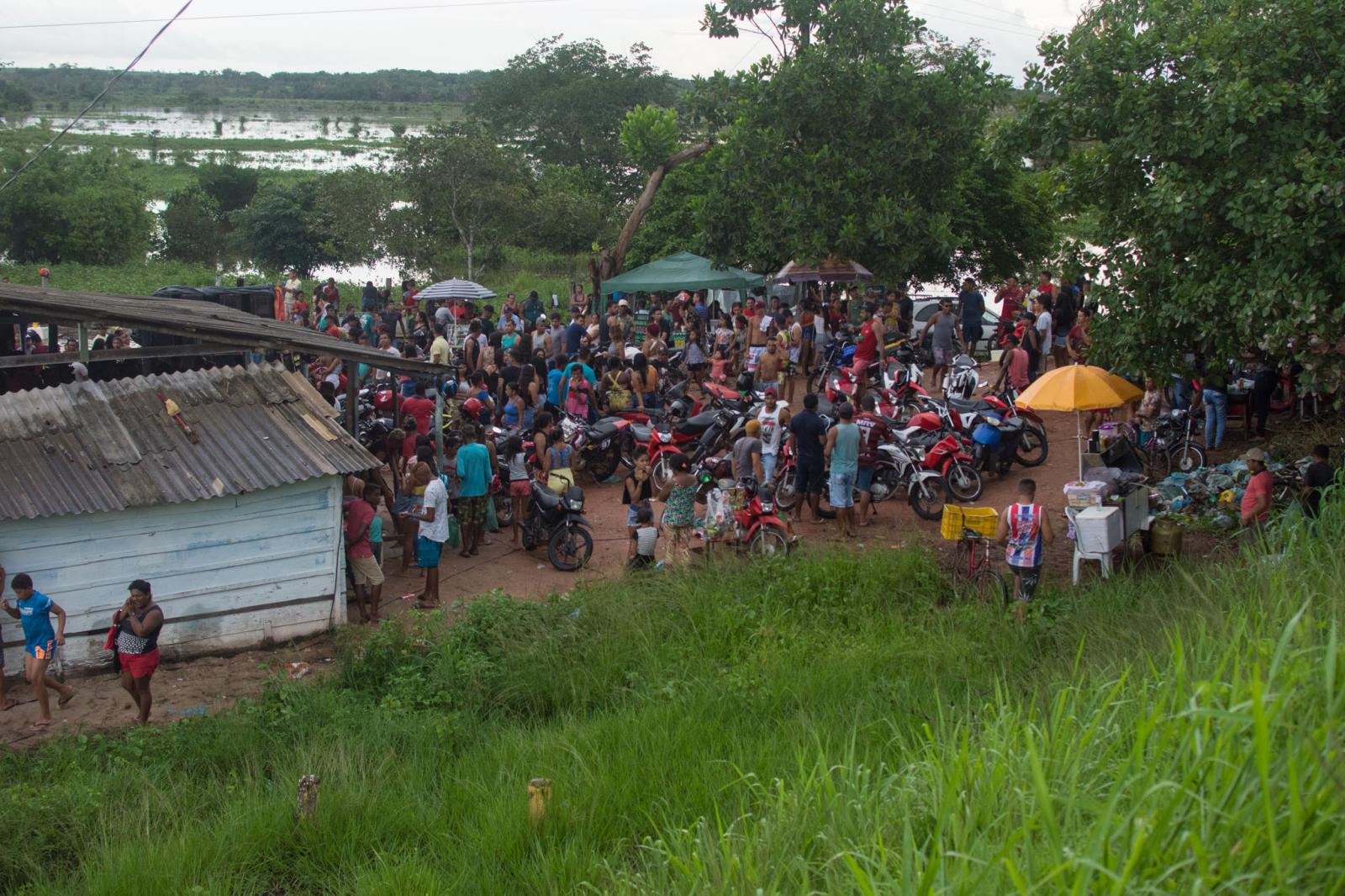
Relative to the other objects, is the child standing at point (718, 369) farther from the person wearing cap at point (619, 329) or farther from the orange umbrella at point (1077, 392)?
the orange umbrella at point (1077, 392)

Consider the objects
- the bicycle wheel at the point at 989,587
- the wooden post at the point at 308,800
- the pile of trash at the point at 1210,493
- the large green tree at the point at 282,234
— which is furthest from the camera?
the large green tree at the point at 282,234

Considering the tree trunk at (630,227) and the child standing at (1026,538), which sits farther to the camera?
the tree trunk at (630,227)

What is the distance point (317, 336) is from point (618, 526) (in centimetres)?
387

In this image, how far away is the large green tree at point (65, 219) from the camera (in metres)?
39.9

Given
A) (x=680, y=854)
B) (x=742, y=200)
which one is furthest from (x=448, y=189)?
(x=680, y=854)

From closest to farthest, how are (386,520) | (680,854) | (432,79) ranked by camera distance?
Result: (680,854) < (386,520) < (432,79)

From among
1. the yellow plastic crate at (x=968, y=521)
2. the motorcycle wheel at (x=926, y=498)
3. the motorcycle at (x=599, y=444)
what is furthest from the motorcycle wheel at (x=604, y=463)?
the yellow plastic crate at (x=968, y=521)

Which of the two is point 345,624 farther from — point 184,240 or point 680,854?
point 184,240

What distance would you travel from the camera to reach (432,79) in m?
145

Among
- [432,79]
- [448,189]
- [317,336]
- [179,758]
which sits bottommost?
[179,758]

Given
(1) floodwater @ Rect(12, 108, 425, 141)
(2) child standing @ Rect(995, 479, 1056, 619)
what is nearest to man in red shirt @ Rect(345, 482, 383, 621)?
(2) child standing @ Rect(995, 479, 1056, 619)

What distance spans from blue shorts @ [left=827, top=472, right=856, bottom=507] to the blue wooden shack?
15.2 feet

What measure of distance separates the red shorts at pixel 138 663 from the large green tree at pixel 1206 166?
8.89 metres

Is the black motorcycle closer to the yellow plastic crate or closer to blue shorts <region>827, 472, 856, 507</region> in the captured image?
blue shorts <region>827, 472, 856, 507</region>
